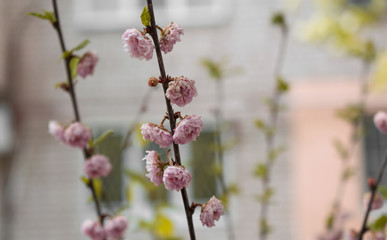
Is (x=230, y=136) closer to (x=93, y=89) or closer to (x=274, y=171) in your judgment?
(x=274, y=171)

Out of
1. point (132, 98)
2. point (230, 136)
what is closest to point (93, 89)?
point (132, 98)

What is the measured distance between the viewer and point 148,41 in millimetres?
421

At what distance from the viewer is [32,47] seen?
430 cm

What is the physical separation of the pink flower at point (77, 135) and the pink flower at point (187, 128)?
0.68 feet

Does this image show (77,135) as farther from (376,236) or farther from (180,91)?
(376,236)

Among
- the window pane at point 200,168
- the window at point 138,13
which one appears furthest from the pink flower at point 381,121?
the window at point 138,13

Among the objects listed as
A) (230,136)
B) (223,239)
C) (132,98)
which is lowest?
(223,239)

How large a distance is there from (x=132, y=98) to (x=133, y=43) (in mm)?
3908

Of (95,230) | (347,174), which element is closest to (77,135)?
(95,230)

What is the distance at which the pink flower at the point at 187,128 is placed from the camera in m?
0.40

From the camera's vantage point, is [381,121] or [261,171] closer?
[381,121]

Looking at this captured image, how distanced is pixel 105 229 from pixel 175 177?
22 centimetres

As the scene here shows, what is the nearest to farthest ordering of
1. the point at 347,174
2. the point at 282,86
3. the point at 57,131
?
the point at 57,131, the point at 282,86, the point at 347,174

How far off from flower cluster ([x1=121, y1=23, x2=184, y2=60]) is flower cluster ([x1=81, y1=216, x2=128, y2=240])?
0.76 ft
